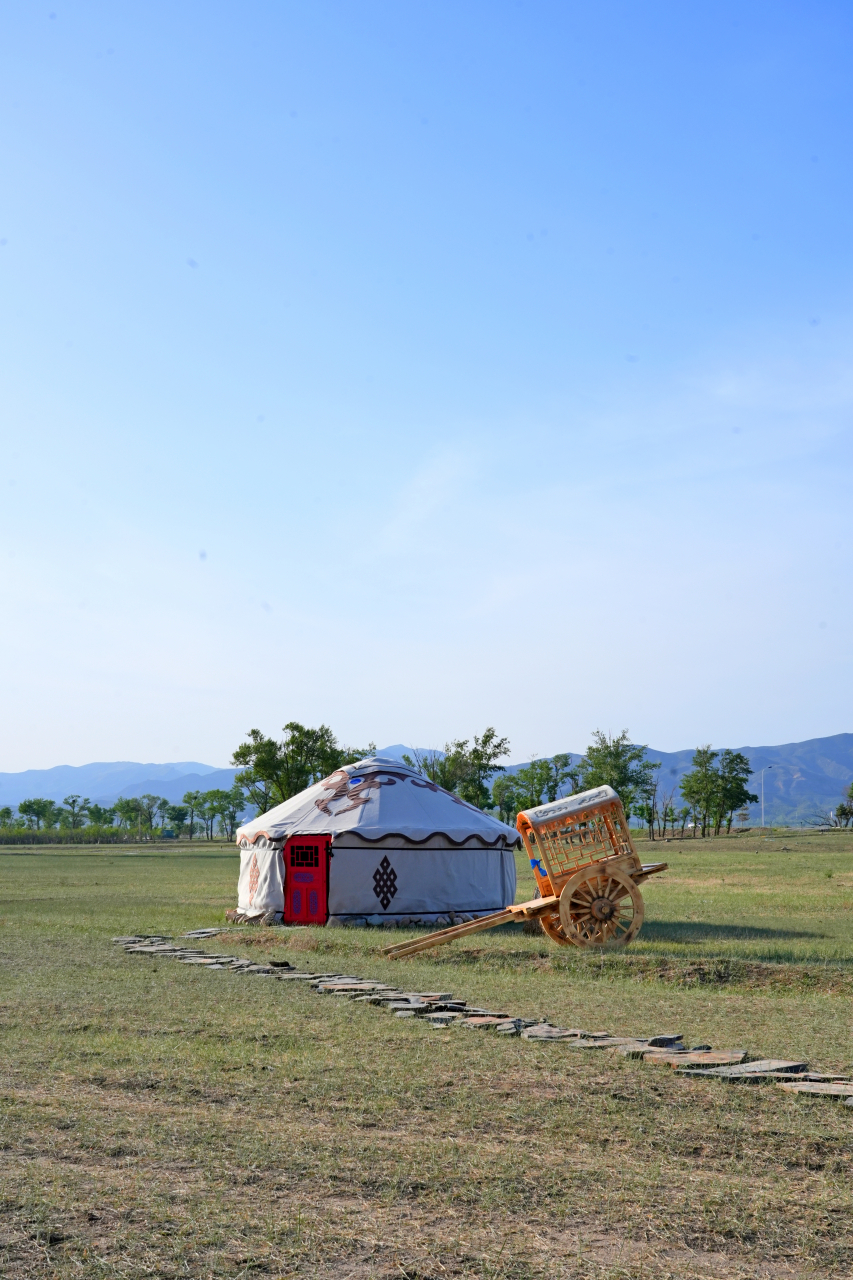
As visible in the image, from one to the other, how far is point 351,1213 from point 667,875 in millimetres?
30528

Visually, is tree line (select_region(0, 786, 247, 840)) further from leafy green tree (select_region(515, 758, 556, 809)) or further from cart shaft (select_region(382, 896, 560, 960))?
cart shaft (select_region(382, 896, 560, 960))

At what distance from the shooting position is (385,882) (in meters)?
19.2

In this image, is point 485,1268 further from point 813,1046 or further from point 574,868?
point 574,868

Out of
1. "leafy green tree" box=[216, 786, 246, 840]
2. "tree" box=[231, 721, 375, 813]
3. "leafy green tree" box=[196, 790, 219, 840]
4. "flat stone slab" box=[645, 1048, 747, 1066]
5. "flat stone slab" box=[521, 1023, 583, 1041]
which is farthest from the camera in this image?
"leafy green tree" box=[196, 790, 219, 840]

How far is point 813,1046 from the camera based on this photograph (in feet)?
26.0

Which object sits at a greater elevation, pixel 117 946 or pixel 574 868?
pixel 574 868

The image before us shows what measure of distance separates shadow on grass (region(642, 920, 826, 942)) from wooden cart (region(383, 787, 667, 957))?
145cm

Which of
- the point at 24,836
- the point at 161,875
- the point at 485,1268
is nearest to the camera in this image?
the point at 485,1268

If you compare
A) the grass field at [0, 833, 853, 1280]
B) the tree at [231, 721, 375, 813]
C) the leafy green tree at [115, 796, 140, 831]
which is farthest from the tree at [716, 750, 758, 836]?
Result: the grass field at [0, 833, 853, 1280]

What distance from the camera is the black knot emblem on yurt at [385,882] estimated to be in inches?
754

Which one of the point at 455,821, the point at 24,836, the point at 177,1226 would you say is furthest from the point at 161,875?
the point at 24,836

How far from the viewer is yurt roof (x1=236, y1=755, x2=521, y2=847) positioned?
63.4ft

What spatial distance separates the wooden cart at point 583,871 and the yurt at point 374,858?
15.5 feet

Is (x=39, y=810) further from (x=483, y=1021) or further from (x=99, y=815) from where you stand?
(x=483, y=1021)
